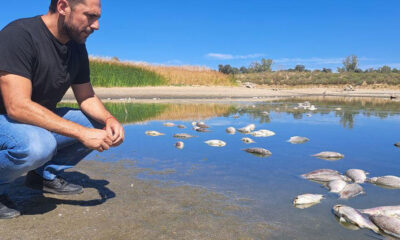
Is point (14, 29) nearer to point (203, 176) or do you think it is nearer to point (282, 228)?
point (203, 176)

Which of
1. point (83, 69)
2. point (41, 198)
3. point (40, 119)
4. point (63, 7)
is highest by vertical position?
point (63, 7)

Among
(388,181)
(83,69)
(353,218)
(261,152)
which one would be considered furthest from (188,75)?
(353,218)

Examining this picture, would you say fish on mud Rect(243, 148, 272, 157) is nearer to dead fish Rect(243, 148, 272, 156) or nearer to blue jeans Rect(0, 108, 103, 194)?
dead fish Rect(243, 148, 272, 156)

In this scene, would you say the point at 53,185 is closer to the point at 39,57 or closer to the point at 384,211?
the point at 39,57

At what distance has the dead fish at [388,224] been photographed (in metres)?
1.97

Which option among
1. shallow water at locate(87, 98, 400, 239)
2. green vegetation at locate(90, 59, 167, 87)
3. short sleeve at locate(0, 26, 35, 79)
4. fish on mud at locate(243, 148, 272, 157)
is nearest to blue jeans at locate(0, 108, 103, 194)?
A: short sleeve at locate(0, 26, 35, 79)

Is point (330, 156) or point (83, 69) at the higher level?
point (83, 69)

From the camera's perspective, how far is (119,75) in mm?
22266

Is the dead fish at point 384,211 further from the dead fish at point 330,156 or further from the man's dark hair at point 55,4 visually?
the man's dark hair at point 55,4

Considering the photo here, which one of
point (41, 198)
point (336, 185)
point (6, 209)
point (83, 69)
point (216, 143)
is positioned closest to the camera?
point (6, 209)

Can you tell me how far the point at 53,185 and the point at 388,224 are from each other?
8.18 ft

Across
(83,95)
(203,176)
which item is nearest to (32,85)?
(83,95)

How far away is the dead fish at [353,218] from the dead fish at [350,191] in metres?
0.42

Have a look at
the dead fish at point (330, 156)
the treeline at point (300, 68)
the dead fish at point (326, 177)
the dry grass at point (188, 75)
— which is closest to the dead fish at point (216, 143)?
the dead fish at point (330, 156)
